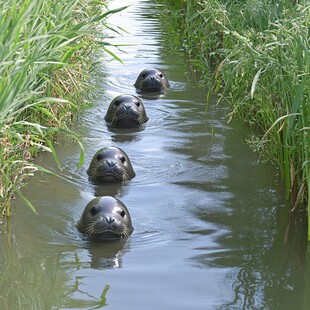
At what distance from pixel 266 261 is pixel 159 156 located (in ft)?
8.46

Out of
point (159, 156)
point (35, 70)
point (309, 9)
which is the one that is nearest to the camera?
point (35, 70)

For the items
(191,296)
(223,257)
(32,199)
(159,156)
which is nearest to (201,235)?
(223,257)

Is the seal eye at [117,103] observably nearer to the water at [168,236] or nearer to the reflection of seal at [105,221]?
the water at [168,236]

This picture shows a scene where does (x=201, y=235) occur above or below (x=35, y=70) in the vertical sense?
below

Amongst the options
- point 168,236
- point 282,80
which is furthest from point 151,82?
point 168,236

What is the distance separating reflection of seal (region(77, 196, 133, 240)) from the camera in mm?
6688

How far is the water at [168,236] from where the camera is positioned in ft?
19.3

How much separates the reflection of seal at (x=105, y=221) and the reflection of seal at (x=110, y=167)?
1080mm

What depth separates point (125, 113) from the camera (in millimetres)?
9844

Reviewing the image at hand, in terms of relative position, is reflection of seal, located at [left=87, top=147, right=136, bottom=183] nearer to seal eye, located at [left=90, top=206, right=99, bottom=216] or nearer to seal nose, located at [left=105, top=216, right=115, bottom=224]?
seal eye, located at [left=90, top=206, right=99, bottom=216]

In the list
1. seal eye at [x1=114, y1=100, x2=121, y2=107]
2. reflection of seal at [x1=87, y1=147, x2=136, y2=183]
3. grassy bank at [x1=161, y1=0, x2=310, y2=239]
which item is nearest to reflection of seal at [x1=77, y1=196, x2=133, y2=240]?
reflection of seal at [x1=87, y1=147, x2=136, y2=183]

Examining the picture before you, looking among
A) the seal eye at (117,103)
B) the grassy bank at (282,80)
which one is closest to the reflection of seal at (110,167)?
the grassy bank at (282,80)

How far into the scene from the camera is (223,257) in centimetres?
645

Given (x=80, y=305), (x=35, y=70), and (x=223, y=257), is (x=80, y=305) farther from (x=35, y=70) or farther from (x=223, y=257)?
(x=35, y=70)
